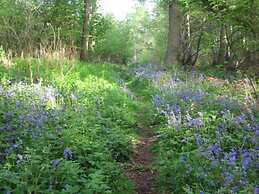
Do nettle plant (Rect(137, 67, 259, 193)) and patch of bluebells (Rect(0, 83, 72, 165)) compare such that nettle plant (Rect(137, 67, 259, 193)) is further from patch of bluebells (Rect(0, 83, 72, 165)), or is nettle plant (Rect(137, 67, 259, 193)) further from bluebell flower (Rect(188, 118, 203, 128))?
patch of bluebells (Rect(0, 83, 72, 165))

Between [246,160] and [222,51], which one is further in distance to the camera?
[222,51]

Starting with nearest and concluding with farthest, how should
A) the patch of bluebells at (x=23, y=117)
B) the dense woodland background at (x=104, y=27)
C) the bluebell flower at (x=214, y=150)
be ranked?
the patch of bluebells at (x=23, y=117) < the bluebell flower at (x=214, y=150) < the dense woodland background at (x=104, y=27)

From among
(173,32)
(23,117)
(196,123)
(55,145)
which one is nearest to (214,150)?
(196,123)

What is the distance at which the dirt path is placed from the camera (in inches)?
199

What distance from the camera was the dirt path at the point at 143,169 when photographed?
506 cm

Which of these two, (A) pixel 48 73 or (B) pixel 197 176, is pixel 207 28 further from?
(B) pixel 197 176

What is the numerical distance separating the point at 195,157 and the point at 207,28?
2106 centimetres

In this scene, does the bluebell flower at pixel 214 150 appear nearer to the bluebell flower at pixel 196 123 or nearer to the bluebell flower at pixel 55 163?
the bluebell flower at pixel 196 123

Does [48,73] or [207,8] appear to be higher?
[207,8]

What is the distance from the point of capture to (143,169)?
18.5 feet

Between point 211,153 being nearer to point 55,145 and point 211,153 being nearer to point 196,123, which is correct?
point 196,123

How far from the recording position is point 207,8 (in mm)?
10570

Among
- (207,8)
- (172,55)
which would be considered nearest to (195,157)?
(207,8)

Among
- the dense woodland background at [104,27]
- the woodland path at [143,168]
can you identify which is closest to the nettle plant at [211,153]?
the woodland path at [143,168]
